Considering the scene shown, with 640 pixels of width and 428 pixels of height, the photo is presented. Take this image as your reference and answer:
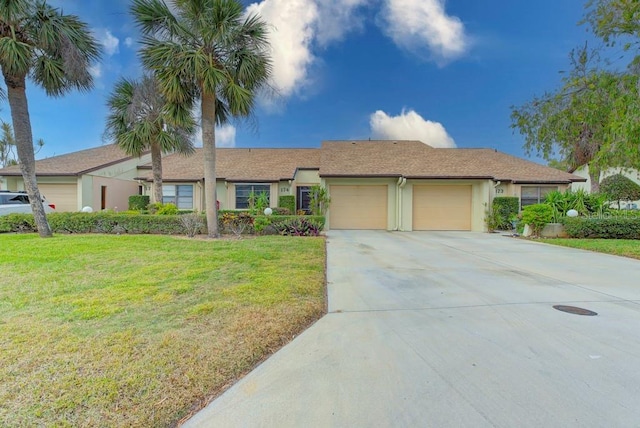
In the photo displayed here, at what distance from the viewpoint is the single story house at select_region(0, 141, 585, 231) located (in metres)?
15.7

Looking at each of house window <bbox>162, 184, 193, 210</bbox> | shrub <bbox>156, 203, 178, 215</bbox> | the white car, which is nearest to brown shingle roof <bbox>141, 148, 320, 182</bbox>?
house window <bbox>162, 184, 193, 210</bbox>

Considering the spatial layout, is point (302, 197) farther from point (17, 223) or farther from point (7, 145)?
point (7, 145)

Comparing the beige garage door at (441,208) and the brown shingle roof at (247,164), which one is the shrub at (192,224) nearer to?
the brown shingle roof at (247,164)

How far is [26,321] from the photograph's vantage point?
352 cm

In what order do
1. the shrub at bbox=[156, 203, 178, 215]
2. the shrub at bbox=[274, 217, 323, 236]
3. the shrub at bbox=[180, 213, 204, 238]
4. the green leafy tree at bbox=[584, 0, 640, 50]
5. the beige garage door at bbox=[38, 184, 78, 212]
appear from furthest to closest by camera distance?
1. the beige garage door at bbox=[38, 184, 78, 212]
2. the shrub at bbox=[156, 203, 178, 215]
3. the shrub at bbox=[274, 217, 323, 236]
4. the shrub at bbox=[180, 213, 204, 238]
5. the green leafy tree at bbox=[584, 0, 640, 50]

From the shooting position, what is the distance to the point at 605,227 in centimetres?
1186

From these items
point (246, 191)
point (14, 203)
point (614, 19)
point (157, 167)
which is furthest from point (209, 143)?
point (614, 19)

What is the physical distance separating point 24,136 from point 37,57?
2532 millimetres

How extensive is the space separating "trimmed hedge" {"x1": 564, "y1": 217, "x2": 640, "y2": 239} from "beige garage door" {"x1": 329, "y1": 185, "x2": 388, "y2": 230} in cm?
785

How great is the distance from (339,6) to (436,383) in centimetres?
→ 1476

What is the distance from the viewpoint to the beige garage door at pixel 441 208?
16.1 meters

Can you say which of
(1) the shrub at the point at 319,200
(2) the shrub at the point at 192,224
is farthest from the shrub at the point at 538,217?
(2) the shrub at the point at 192,224

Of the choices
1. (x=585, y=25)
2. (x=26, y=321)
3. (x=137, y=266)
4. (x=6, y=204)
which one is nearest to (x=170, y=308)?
(x=26, y=321)

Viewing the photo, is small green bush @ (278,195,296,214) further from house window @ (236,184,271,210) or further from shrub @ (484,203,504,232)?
shrub @ (484,203,504,232)
